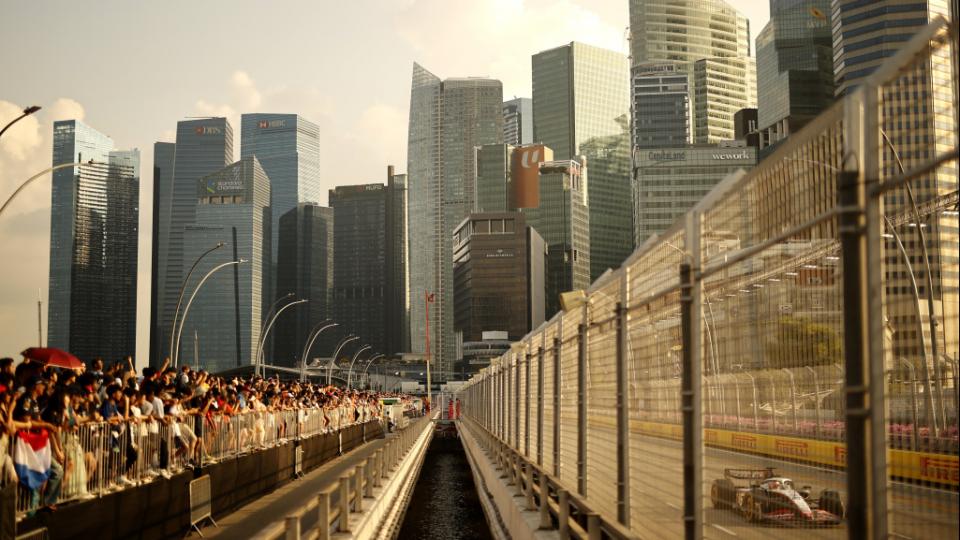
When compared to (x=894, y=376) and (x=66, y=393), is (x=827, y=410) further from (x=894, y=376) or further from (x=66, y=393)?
(x=66, y=393)

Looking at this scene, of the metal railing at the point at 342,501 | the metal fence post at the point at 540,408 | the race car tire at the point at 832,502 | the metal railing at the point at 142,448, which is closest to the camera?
the race car tire at the point at 832,502

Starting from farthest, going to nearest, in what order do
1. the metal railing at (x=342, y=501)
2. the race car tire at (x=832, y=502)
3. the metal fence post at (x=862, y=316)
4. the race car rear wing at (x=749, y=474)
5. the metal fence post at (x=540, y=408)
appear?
the metal fence post at (x=540, y=408) < the metal railing at (x=342, y=501) < the race car rear wing at (x=749, y=474) < the race car tire at (x=832, y=502) < the metal fence post at (x=862, y=316)

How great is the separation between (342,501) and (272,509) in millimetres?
7366

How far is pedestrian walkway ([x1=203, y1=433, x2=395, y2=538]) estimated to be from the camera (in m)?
17.3

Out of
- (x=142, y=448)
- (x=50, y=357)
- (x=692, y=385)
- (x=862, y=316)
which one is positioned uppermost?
(x=862, y=316)

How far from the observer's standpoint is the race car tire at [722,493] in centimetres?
590

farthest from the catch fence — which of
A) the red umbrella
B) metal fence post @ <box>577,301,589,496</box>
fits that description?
the red umbrella

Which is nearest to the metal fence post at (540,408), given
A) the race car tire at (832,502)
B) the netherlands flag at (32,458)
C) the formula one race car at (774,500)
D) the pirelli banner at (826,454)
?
the netherlands flag at (32,458)

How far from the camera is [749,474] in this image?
555cm

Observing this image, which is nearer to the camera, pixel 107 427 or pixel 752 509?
pixel 752 509

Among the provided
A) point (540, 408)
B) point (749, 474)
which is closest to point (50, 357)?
point (540, 408)

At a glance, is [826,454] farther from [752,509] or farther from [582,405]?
[582,405]

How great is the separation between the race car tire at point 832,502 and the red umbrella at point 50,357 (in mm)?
14183

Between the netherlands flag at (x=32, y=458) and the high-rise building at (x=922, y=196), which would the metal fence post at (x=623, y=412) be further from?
the netherlands flag at (x=32, y=458)
